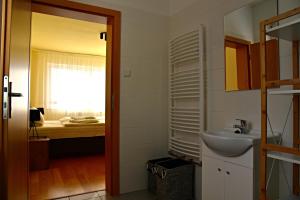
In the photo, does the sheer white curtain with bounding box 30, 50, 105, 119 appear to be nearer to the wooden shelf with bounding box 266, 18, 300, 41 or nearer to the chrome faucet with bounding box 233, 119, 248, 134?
the chrome faucet with bounding box 233, 119, 248, 134

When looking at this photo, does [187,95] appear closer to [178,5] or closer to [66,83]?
[178,5]

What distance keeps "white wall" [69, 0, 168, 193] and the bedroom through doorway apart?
385 mm

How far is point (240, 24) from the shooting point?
68.0 inches

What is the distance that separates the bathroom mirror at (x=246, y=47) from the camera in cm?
148

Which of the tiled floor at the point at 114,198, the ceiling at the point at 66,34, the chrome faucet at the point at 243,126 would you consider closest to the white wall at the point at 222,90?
the chrome faucet at the point at 243,126

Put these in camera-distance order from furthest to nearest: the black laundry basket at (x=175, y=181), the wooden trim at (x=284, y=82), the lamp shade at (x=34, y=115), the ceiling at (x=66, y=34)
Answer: the ceiling at (x=66, y=34)
the lamp shade at (x=34, y=115)
the black laundry basket at (x=175, y=181)
the wooden trim at (x=284, y=82)

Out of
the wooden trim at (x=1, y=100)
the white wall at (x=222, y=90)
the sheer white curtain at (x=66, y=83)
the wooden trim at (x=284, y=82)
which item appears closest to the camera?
the wooden trim at (x=284, y=82)

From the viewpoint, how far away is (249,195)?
1.26 m

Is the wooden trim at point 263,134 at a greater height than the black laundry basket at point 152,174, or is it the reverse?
the wooden trim at point 263,134

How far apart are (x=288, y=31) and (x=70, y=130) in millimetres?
3245

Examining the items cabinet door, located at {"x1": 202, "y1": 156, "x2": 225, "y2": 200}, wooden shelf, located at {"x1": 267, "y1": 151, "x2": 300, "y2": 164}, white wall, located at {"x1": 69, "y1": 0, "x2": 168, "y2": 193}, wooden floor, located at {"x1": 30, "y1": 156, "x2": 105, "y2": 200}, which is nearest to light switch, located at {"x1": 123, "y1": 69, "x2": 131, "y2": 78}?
white wall, located at {"x1": 69, "y1": 0, "x2": 168, "y2": 193}

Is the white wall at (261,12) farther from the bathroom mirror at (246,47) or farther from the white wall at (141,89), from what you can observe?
the white wall at (141,89)

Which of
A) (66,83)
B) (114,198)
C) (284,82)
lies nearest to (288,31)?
(284,82)

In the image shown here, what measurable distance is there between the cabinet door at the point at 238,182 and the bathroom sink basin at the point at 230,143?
9 centimetres
